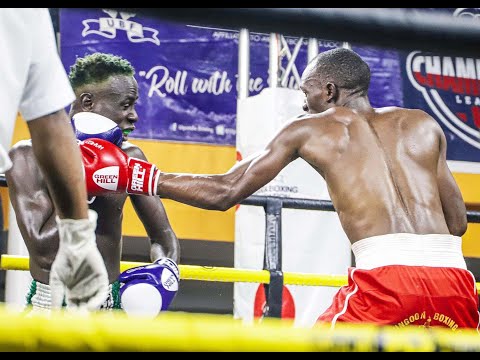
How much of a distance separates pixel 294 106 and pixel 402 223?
7.13 ft

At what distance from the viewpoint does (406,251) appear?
204 cm

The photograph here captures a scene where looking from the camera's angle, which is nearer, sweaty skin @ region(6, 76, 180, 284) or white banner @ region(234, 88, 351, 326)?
sweaty skin @ region(6, 76, 180, 284)

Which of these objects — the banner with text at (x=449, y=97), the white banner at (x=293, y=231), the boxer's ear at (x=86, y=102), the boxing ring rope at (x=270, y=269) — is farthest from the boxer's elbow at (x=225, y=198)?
the banner with text at (x=449, y=97)

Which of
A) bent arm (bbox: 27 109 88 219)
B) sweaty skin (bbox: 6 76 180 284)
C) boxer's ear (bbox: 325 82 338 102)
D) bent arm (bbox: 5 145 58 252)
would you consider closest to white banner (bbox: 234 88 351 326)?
sweaty skin (bbox: 6 76 180 284)

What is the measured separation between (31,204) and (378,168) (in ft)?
3.44

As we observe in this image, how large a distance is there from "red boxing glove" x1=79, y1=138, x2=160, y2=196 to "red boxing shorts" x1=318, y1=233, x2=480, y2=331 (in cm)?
65

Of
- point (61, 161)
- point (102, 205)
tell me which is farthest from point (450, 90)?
point (61, 161)

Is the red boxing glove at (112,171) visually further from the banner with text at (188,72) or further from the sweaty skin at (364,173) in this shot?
the banner with text at (188,72)

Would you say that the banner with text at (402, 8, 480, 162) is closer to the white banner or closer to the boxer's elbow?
the white banner

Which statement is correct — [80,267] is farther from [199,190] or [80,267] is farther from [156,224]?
[156,224]

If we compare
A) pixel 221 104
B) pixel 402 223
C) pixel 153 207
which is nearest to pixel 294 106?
pixel 221 104

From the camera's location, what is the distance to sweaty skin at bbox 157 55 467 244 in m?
2.11

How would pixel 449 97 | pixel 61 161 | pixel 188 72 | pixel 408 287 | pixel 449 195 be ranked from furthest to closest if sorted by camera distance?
A: pixel 449 97 → pixel 188 72 → pixel 449 195 → pixel 408 287 → pixel 61 161

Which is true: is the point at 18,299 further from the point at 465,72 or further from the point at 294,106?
the point at 465,72
